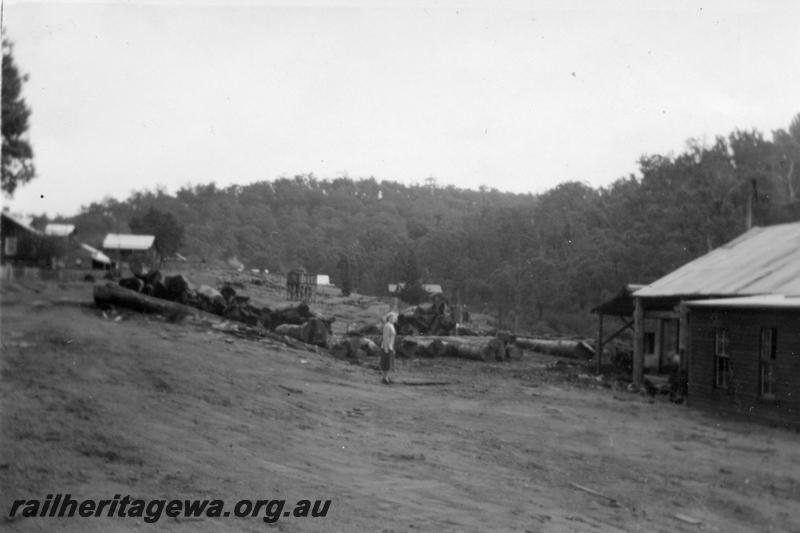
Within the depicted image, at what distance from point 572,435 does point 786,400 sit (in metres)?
5.28

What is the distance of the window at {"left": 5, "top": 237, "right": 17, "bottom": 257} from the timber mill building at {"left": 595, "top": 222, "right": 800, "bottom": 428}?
43.9ft

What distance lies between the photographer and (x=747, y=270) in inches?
779

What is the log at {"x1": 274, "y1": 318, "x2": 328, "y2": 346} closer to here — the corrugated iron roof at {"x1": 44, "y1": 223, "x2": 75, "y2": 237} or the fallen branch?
the corrugated iron roof at {"x1": 44, "y1": 223, "x2": 75, "y2": 237}

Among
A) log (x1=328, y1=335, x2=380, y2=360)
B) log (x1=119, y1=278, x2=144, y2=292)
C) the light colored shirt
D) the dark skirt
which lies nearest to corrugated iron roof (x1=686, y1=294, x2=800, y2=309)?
the light colored shirt

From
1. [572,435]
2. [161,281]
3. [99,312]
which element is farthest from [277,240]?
[572,435]

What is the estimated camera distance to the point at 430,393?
58.3 feet

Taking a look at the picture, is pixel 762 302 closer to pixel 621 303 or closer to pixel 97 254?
pixel 621 303

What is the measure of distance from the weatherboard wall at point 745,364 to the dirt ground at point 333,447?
2.35 ft

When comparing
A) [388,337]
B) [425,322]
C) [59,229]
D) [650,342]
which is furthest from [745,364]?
[650,342]

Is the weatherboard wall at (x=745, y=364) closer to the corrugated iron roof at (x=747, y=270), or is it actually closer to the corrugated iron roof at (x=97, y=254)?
the corrugated iron roof at (x=747, y=270)

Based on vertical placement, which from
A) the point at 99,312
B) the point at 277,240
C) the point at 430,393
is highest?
the point at 277,240

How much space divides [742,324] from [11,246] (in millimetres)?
14837

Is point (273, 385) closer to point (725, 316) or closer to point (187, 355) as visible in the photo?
point (187, 355)

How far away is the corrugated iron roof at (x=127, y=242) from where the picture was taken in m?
13.5
